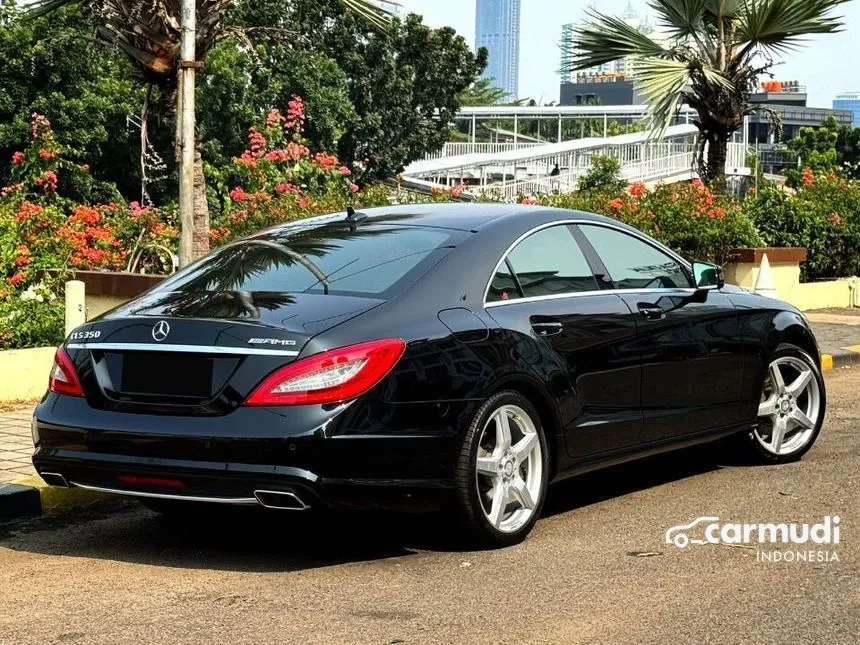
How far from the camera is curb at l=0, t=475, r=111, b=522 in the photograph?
6863 millimetres

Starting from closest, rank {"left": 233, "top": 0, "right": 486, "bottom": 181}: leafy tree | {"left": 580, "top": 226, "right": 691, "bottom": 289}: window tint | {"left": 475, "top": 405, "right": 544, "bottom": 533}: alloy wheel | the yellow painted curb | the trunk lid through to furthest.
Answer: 1. the trunk lid
2. {"left": 475, "top": 405, "right": 544, "bottom": 533}: alloy wheel
3. the yellow painted curb
4. {"left": 580, "top": 226, "right": 691, "bottom": 289}: window tint
5. {"left": 233, "top": 0, "right": 486, "bottom": 181}: leafy tree

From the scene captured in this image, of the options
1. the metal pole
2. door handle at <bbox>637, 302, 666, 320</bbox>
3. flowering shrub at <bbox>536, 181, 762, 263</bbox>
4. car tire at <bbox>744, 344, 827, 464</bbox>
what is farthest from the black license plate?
flowering shrub at <bbox>536, 181, 762, 263</bbox>

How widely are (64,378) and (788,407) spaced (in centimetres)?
422

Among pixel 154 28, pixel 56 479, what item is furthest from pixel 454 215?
pixel 154 28

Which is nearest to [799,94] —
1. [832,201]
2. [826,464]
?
[832,201]

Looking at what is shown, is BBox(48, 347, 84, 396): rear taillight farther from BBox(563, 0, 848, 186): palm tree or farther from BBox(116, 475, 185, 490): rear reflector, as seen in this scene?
BBox(563, 0, 848, 186): palm tree

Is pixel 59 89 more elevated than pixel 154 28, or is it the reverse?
pixel 59 89

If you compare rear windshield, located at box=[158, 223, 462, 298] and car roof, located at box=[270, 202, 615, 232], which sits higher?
car roof, located at box=[270, 202, 615, 232]

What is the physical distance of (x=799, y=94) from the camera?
161 m

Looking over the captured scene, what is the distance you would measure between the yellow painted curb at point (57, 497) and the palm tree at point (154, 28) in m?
5.69

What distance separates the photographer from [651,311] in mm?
7172

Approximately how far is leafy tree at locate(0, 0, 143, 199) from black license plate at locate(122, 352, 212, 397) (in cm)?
3246

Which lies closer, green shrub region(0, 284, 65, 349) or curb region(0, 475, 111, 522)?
curb region(0, 475, 111, 522)

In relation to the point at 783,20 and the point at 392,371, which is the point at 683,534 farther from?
→ the point at 783,20
